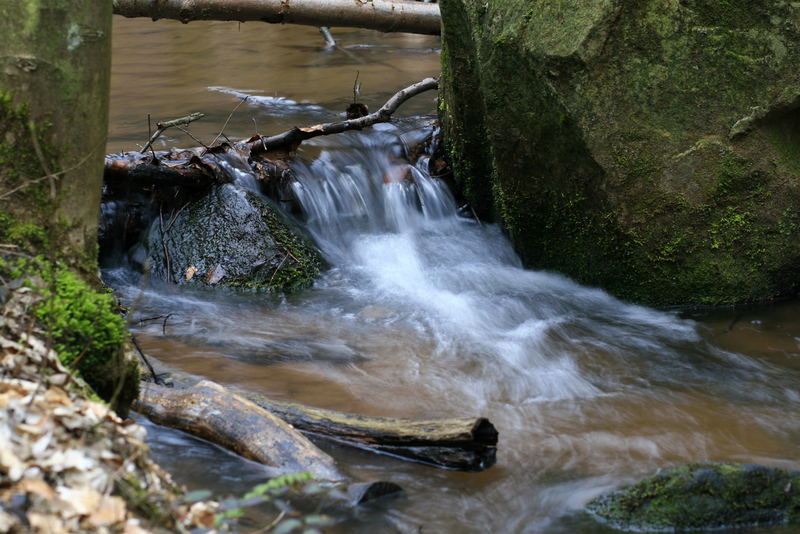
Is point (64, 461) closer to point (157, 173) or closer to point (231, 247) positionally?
point (231, 247)

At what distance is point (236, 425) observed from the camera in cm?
360

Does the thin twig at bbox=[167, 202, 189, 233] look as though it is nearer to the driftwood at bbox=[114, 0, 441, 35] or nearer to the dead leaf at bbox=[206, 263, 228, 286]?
the dead leaf at bbox=[206, 263, 228, 286]

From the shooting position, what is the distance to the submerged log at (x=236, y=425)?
3439 mm

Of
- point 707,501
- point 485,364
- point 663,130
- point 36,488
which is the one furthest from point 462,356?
point 36,488

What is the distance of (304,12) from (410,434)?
6.00 meters

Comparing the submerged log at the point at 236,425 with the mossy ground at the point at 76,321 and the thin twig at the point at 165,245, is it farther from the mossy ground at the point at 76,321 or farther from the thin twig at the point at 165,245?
the thin twig at the point at 165,245

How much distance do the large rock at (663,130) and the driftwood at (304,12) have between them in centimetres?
303

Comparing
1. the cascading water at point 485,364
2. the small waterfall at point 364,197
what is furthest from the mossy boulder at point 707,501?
the small waterfall at point 364,197

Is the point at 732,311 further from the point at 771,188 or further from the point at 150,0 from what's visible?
the point at 150,0

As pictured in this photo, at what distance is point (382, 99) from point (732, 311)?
5.92 metres

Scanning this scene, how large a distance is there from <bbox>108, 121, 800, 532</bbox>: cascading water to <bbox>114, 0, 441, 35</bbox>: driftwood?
1.88 meters

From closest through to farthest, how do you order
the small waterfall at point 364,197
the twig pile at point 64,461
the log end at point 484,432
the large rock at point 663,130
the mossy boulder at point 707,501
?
1. the twig pile at point 64,461
2. the mossy boulder at point 707,501
3. the log end at point 484,432
4. the large rock at point 663,130
5. the small waterfall at point 364,197

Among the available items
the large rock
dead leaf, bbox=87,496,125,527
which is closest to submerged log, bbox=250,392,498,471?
dead leaf, bbox=87,496,125,527

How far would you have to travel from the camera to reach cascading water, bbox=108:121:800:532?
376cm
